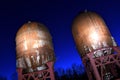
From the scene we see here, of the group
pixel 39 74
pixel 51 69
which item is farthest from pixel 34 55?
pixel 51 69

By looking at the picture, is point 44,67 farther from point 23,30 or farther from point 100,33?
point 100,33

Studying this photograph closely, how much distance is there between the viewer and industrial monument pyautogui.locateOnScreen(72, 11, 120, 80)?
14156mm

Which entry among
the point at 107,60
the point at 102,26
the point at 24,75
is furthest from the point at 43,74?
the point at 102,26

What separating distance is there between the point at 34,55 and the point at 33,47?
0.81 metres

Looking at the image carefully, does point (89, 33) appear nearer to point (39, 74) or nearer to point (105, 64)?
point (105, 64)

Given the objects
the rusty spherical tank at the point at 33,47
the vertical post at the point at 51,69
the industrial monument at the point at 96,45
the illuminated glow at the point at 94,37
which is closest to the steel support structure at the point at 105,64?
the industrial monument at the point at 96,45

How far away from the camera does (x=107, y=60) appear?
49.8ft

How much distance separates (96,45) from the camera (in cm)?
1459

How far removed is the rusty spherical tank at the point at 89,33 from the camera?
48.4 feet

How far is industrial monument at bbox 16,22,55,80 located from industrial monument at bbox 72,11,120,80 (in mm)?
3270

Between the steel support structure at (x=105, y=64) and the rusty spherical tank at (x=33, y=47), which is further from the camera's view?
the rusty spherical tank at (x=33, y=47)

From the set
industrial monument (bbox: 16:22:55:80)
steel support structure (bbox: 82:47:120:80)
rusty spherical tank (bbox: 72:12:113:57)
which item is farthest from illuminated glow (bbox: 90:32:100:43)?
industrial monument (bbox: 16:22:55:80)

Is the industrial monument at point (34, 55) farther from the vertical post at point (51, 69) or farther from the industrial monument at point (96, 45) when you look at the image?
the industrial monument at point (96, 45)

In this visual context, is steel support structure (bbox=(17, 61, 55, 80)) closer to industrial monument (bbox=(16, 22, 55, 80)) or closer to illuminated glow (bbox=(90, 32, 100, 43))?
industrial monument (bbox=(16, 22, 55, 80))
